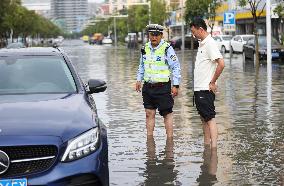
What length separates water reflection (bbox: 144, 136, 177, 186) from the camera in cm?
748

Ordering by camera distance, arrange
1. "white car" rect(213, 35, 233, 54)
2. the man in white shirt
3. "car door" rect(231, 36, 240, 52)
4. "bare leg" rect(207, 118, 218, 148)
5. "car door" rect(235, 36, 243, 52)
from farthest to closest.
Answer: "white car" rect(213, 35, 233, 54)
"car door" rect(231, 36, 240, 52)
"car door" rect(235, 36, 243, 52)
"bare leg" rect(207, 118, 218, 148)
the man in white shirt

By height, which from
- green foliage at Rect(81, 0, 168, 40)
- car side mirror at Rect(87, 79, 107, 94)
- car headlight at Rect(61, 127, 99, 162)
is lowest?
car headlight at Rect(61, 127, 99, 162)

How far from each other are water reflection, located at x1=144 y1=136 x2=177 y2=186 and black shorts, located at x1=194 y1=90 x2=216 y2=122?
0.72 m

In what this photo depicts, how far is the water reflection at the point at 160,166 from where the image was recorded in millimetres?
7477

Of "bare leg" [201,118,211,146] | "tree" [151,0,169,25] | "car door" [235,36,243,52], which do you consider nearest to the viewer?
"bare leg" [201,118,211,146]

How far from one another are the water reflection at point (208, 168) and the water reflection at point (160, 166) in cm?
33

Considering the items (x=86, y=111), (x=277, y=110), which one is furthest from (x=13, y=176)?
(x=277, y=110)

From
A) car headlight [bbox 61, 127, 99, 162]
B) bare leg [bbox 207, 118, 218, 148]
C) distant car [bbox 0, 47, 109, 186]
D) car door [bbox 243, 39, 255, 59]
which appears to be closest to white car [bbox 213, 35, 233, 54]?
car door [bbox 243, 39, 255, 59]

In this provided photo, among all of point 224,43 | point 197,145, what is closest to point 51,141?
point 197,145

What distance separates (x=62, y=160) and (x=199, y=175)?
2.63 metres

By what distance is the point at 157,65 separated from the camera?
9594mm

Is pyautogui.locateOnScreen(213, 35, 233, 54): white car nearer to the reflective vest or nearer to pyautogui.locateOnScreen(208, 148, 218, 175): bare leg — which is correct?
the reflective vest

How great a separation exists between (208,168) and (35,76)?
2379 millimetres

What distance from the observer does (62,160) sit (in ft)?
17.9
